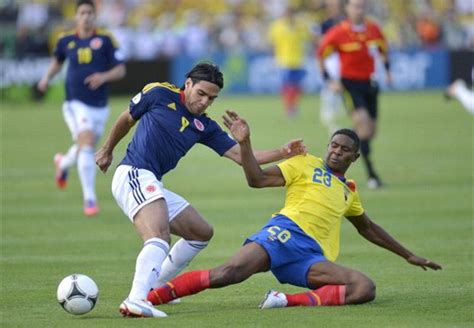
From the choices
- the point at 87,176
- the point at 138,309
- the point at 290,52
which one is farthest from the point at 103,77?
the point at 290,52

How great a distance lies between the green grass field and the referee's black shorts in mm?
1358

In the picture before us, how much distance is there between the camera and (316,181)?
9891 mm

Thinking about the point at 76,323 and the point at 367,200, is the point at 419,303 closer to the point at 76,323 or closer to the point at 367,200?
the point at 76,323

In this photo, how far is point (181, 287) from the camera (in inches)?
369

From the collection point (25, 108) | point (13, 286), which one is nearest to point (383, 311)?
point (13, 286)

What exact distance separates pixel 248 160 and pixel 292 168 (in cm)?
68

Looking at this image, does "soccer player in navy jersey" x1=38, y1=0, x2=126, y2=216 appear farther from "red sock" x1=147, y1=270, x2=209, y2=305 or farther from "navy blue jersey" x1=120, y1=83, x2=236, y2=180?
"red sock" x1=147, y1=270, x2=209, y2=305

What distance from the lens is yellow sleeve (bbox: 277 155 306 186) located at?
9891 millimetres

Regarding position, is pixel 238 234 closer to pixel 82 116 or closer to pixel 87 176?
pixel 87 176

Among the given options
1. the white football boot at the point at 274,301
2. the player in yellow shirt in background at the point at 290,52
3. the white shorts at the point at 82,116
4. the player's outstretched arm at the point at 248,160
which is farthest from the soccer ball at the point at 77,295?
the player in yellow shirt in background at the point at 290,52

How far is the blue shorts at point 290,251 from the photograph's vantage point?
9508mm

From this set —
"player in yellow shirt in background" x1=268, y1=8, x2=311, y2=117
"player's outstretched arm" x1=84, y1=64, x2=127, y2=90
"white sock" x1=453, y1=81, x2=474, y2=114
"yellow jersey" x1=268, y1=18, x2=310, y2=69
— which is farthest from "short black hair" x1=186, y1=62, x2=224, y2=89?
"yellow jersey" x1=268, y1=18, x2=310, y2=69

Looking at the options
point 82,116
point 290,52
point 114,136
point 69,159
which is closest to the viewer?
point 114,136

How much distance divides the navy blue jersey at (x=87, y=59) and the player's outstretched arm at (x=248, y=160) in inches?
282
